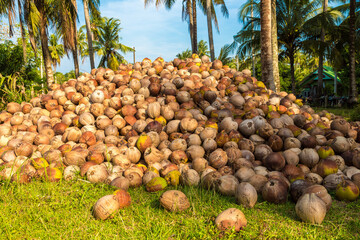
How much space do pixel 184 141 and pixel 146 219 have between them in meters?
1.88

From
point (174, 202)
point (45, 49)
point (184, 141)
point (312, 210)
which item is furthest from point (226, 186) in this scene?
point (45, 49)

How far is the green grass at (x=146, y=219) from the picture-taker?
2240mm

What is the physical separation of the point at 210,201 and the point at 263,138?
6.37ft

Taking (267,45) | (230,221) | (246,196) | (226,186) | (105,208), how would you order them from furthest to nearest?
(267,45) < (226,186) < (246,196) < (105,208) < (230,221)

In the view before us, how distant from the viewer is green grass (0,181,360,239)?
2240 mm

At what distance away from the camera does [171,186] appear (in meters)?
3.44

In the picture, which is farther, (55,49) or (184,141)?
(55,49)

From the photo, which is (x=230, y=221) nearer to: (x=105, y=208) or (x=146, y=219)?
(x=146, y=219)

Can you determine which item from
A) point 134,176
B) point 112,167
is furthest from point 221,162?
point 112,167

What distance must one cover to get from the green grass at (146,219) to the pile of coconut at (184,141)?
126mm

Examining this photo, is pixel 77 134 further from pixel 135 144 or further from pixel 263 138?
pixel 263 138

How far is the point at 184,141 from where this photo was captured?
4.20 meters

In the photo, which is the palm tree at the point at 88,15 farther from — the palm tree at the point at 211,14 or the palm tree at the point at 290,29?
the palm tree at the point at 290,29

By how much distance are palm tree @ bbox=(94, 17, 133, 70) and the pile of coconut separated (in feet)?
97.2
